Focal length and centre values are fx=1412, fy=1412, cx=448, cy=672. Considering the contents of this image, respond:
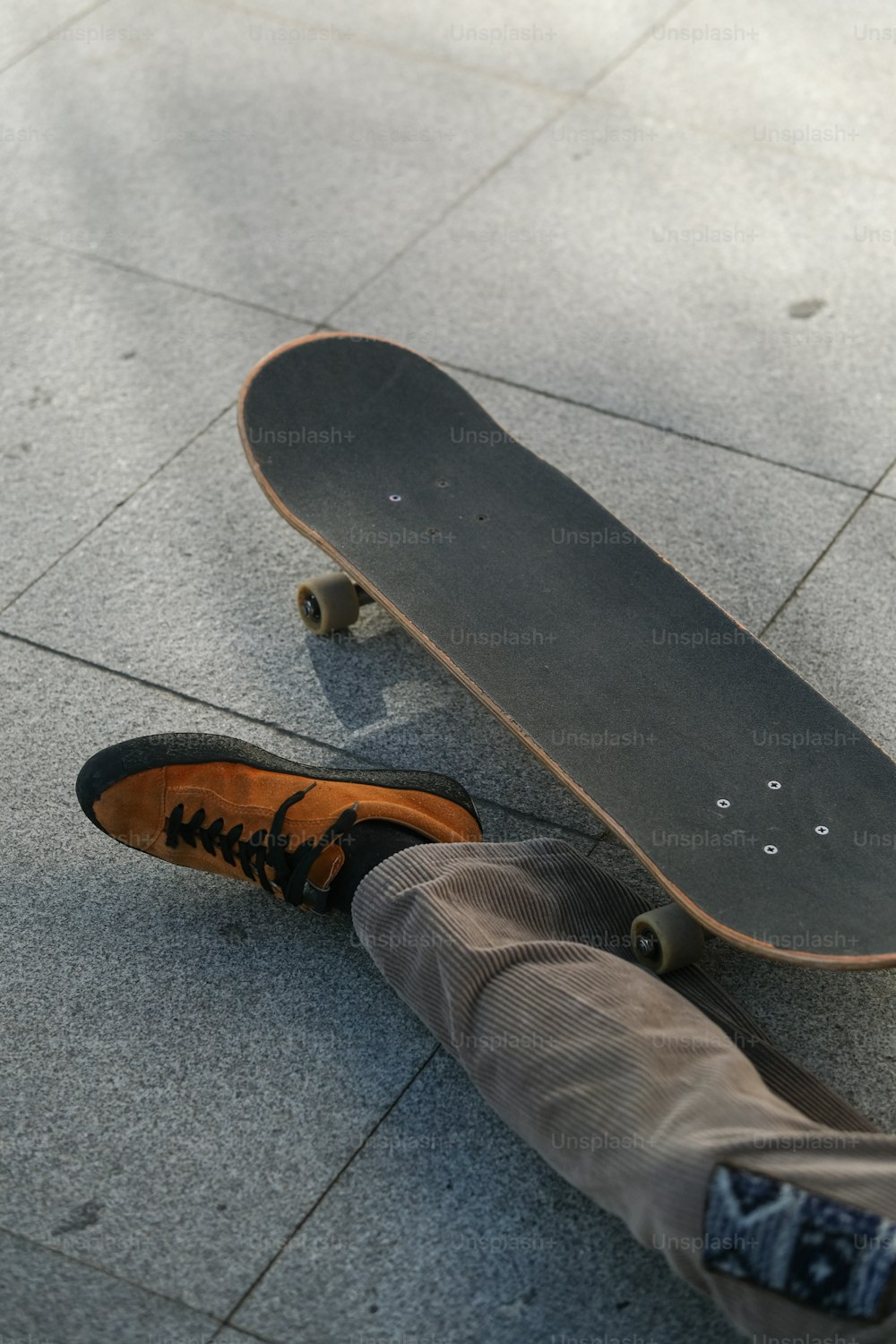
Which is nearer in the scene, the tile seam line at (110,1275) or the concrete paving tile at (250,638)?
the tile seam line at (110,1275)

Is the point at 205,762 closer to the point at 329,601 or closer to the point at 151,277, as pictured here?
the point at 329,601

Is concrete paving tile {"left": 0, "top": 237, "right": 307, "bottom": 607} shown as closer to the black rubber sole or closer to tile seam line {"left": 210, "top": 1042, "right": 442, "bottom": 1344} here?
the black rubber sole

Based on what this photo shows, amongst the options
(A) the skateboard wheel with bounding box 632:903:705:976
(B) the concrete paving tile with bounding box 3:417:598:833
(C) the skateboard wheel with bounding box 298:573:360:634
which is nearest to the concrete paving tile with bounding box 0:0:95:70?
(B) the concrete paving tile with bounding box 3:417:598:833

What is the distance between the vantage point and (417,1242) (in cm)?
187

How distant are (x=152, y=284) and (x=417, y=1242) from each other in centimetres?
275

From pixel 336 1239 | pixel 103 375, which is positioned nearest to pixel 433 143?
pixel 103 375

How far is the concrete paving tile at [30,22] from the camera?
15.5ft

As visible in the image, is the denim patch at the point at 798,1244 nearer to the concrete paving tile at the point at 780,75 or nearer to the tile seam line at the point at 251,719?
the tile seam line at the point at 251,719

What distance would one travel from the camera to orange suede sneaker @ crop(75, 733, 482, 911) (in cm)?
220

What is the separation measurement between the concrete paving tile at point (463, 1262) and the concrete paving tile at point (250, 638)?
0.71 meters

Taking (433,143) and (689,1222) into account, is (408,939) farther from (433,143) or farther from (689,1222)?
(433,143)

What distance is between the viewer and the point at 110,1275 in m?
1.83

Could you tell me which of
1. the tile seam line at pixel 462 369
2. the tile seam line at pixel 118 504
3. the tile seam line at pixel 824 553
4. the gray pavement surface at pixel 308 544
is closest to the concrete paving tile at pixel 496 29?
the gray pavement surface at pixel 308 544

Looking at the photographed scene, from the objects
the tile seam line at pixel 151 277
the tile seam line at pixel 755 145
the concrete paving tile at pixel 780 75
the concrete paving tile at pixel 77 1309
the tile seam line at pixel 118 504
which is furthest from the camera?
the concrete paving tile at pixel 780 75
